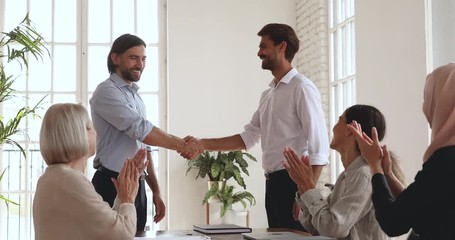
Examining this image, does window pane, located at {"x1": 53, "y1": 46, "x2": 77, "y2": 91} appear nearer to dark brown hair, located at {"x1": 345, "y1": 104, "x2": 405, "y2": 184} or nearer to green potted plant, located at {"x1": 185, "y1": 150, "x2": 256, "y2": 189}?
green potted plant, located at {"x1": 185, "y1": 150, "x2": 256, "y2": 189}

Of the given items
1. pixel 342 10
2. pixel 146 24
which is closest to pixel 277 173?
pixel 342 10

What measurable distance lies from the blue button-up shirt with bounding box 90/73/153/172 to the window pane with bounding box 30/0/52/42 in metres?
4.60

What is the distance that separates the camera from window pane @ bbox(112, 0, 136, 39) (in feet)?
28.7

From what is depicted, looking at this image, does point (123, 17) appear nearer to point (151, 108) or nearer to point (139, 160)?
point (151, 108)

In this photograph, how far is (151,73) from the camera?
871cm

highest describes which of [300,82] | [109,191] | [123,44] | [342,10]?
[342,10]

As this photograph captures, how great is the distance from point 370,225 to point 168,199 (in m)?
5.95

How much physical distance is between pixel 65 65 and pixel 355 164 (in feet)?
→ 20.8

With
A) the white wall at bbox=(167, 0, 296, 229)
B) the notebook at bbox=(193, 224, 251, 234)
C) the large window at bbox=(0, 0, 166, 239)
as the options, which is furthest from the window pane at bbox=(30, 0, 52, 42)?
the notebook at bbox=(193, 224, 251, 234)

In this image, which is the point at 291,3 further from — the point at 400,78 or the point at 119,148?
the point at 119,148

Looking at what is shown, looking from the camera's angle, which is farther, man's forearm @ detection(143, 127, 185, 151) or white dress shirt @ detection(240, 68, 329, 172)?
man's forearm @ detection(143, 127, 185, 151)

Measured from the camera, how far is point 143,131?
420 cm

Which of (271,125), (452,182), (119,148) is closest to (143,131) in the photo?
(119,148)

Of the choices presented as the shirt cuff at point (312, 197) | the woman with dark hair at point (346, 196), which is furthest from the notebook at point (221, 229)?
the shirt cuff at point (312, 197)
